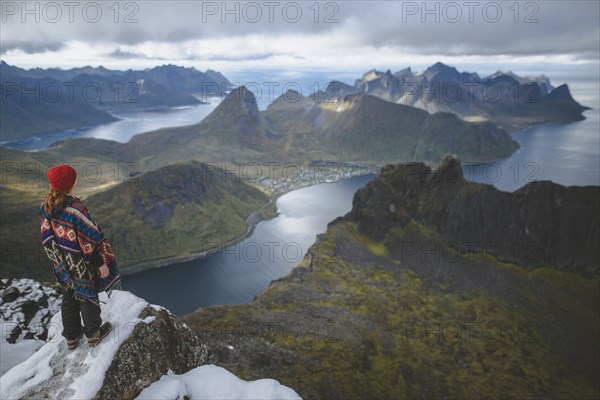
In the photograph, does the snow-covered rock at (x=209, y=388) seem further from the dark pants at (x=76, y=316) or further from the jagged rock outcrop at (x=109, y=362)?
the dark pants at (x=76, y=316)

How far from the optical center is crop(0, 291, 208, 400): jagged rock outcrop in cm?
1244

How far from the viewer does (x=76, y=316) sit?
13.1 m

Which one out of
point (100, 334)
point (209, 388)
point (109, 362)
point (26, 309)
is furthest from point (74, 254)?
point (26, 309)

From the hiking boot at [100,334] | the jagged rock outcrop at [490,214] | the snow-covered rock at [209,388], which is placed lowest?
the jagged rock outcrop at [490,214]

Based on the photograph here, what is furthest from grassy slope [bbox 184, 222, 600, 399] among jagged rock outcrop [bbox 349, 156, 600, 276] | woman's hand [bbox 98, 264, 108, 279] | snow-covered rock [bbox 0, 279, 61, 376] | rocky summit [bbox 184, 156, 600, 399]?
woman's hand [bbox 98, 264, 108, 279]

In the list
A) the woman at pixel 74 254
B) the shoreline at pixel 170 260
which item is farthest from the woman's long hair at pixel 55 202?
the shoreline at pixel 170 260

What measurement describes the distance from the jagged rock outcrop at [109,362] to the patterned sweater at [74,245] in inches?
85.9

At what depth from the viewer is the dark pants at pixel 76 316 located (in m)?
12.6

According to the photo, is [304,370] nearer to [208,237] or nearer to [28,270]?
[28,270]

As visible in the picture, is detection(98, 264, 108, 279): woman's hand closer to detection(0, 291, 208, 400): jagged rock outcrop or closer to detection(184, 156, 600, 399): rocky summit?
detection(0, 291, 208, 400): jagged rock outcrop

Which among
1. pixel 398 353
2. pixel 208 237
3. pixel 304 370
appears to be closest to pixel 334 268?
pixel 398 353

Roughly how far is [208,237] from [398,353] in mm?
136359

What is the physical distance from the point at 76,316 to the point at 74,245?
9.48ft

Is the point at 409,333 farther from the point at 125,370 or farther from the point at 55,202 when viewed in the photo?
the point at 55,202
